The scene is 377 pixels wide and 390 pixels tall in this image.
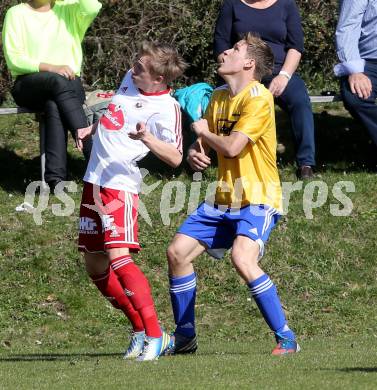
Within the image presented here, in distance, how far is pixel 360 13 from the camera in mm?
12625

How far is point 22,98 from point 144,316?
493cm

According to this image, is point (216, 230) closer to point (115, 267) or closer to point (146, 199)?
point (115, 267)

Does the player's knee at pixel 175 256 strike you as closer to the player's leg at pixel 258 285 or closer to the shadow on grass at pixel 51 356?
the player's leg at pixel 258 285

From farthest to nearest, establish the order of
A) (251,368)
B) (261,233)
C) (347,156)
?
1. (347,156)
2. (261,233)
3. (251,368)

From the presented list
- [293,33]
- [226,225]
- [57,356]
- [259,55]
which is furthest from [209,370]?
[293,33]

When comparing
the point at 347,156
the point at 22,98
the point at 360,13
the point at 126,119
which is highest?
the point at 126,119

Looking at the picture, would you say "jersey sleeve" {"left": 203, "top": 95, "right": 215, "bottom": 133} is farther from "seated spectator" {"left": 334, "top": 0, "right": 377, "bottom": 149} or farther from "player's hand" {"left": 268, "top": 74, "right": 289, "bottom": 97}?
"seated spectator" {"left": 334, "top": 0, "right": 377, "bottom": 149}

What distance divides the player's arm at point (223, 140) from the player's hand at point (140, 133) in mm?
375

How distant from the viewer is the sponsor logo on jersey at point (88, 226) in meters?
8.43

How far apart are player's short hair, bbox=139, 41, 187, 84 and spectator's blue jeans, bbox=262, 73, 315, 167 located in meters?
4.14

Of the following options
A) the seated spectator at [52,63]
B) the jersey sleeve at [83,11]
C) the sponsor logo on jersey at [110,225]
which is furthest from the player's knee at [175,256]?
the jersey sleeve at [83,11]

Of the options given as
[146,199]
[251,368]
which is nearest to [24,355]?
[251,368]

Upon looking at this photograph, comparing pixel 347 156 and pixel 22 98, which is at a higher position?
pixel 22 98

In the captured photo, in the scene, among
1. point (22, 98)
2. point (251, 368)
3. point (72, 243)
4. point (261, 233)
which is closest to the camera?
point (251, 368)
